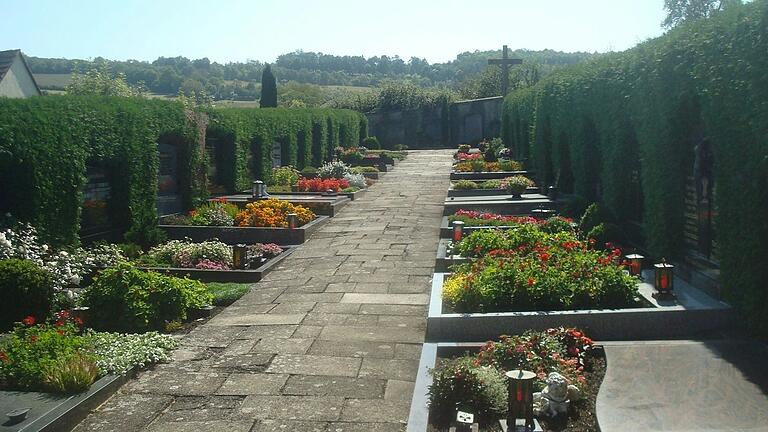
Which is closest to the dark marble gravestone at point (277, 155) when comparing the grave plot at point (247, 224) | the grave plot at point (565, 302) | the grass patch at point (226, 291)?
the grave plot at point (247, 224)

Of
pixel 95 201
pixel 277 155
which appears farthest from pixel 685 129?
pixel 277 155

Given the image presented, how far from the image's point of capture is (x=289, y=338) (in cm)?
794

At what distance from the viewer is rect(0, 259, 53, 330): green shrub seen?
8266 mm

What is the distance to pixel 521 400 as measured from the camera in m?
4.99

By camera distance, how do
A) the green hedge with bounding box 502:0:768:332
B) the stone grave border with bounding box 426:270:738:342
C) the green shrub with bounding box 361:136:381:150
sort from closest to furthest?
the green hedge with bounding box 502:0:768:332
the stone grave border with bounding box 426:270:738:342
the green shrub with bounding box 361:136:381:150

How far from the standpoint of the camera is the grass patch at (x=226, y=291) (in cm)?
981

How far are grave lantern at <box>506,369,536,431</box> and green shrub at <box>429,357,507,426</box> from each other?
1.22 ft

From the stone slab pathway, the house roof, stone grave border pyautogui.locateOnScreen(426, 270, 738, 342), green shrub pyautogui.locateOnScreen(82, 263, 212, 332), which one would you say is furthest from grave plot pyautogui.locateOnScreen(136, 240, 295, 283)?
the house roof

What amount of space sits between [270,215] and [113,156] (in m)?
3.48

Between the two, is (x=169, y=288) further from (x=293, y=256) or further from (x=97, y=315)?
(x=293, y=256)

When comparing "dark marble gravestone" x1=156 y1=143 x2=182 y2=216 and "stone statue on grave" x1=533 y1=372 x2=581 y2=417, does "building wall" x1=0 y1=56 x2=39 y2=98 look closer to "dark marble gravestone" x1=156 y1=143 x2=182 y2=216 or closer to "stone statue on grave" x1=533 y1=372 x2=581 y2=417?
"dark marble gravestone" x1=156 y1=143 x2=182 y2=216

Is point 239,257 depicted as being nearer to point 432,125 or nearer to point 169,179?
point 169,179

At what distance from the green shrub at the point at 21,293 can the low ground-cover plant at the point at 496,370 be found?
486cm

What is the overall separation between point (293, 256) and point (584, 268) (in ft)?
20.5
